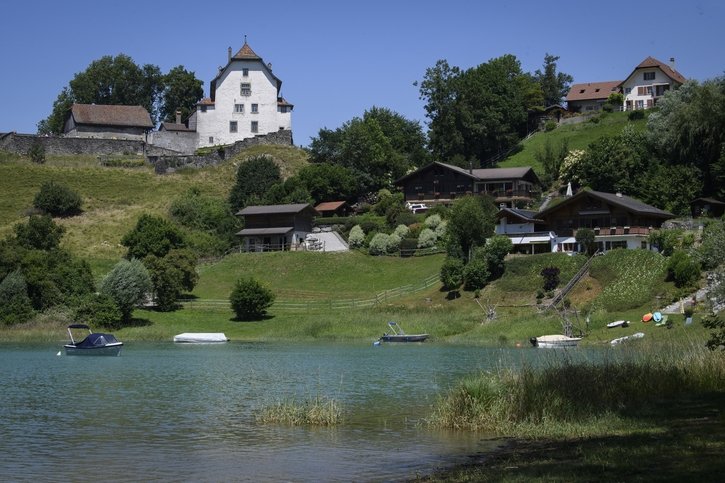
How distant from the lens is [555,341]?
5547 centimetres

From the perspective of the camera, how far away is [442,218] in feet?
323

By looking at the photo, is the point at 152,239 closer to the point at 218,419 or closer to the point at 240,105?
the point at 240,105

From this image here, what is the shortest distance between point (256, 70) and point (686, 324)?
297 ft

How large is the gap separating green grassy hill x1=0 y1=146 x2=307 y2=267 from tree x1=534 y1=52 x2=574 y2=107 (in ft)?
172

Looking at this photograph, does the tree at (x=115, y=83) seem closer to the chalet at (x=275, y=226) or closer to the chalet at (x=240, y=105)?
the chalet at (x=240, y=105)

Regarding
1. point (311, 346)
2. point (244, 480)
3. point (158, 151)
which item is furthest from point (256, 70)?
point (244, 480)

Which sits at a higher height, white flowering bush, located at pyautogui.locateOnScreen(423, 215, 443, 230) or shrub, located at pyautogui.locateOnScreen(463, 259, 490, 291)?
white flowering bush, located at pyautogui.locateOnScreen(423, 215, 443, 230)

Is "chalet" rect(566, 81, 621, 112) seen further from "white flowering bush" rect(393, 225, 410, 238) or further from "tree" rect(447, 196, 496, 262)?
"tree" rect(447, 196, 496, 262)

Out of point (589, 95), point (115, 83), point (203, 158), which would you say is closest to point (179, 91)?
point (115, 83)

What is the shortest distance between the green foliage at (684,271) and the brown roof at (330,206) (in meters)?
49.1

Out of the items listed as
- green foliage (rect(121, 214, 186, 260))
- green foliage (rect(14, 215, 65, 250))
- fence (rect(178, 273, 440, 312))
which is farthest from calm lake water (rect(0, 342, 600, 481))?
green foliage (rect(14, 215, 65, 250))

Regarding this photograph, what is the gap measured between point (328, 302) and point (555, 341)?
86.5 ft

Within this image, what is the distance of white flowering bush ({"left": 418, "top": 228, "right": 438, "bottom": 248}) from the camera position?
9175cm

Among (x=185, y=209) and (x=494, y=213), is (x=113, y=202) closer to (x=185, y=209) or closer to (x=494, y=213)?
(x=185, y=209)
